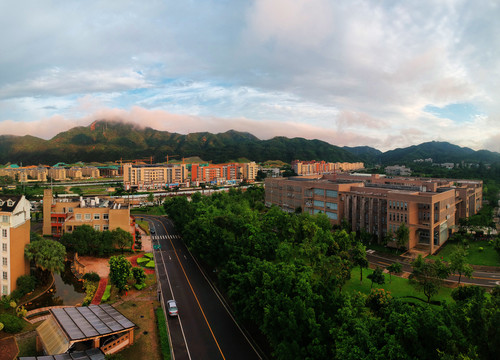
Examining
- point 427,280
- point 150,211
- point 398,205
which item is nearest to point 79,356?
point 427,280

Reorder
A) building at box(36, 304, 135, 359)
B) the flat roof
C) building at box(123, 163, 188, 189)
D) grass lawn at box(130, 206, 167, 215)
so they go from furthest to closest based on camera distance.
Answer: building at box(123, 163, 188, 189)
grass lawn at box(130, 206, 167, 215)
building at box(36, 304, 135, 359)
the flat roof

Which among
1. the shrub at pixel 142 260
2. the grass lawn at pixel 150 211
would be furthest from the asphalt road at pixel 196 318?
the grass lawn at pixel 150 211

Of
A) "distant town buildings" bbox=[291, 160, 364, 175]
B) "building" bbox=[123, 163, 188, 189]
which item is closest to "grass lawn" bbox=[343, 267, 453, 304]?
"building" bbox=[123, 163, 188, 189]

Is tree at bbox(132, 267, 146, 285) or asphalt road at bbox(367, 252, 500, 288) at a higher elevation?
tree at bbox(132, 267, 146, 285)

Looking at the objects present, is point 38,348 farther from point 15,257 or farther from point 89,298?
point 15,257

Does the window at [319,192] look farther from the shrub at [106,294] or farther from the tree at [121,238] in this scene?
the shrub at [106,294]

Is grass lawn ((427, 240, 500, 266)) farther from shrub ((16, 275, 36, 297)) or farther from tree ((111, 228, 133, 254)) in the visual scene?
shrub ((16, 275, 36, 297))
